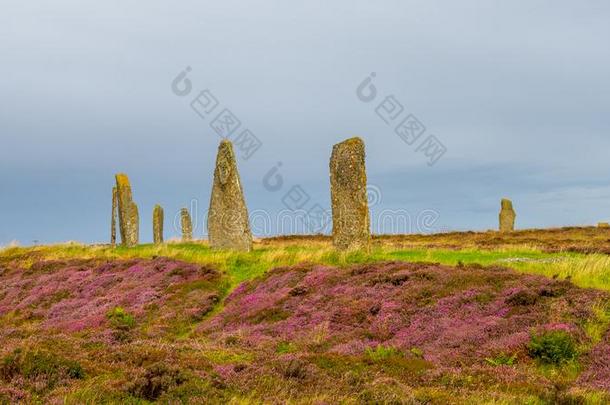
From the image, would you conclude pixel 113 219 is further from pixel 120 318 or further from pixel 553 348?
pixel 553 348

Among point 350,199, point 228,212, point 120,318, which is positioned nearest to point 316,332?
point 120,318

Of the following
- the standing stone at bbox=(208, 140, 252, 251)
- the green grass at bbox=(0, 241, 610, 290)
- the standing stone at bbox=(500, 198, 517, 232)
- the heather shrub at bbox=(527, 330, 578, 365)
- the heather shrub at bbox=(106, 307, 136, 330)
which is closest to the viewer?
the heather shrub at bbox=(527, 330, 578, 365)

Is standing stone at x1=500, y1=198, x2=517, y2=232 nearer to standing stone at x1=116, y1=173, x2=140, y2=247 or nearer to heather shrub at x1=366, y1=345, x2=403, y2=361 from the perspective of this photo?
standing stone at x1=116, y1=173, x2=140, y2=247

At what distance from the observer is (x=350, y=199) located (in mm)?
26891

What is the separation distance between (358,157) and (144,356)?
1814 cm

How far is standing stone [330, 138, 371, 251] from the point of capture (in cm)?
2689

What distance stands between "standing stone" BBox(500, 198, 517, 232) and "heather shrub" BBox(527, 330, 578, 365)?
46916 mm

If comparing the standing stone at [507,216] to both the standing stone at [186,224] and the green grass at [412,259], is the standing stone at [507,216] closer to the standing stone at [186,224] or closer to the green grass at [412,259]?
the green grass at [412,259]

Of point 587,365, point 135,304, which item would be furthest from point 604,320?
point 135,304

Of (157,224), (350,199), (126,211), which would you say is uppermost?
(126,211)

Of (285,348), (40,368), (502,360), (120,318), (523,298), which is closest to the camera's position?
(40,368)

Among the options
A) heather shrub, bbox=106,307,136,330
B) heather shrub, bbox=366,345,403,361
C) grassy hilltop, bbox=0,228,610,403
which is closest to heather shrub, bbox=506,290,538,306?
grassy hilltop, bbox=0,228,610,403

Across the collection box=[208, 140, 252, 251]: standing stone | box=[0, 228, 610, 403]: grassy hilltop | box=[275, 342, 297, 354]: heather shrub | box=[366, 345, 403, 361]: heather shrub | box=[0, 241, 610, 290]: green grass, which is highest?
box=[208, 140, 252, 251]: standing stone

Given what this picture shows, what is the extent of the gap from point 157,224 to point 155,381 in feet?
148
